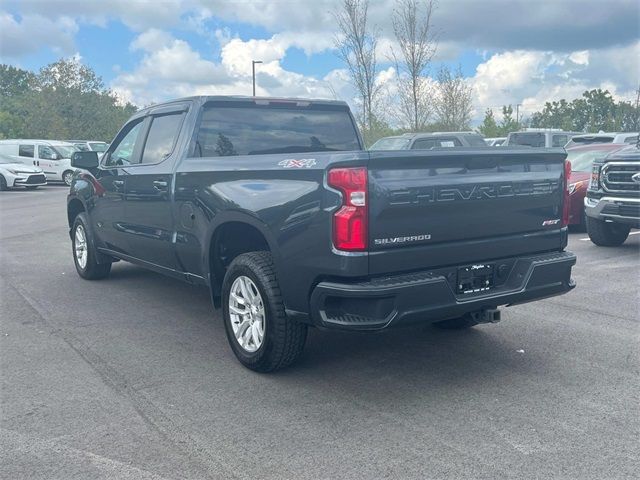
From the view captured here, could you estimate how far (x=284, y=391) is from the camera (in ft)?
14.4

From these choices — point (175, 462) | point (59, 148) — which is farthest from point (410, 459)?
point (59, 148)

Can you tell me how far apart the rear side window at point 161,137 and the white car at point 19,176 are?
21.3m

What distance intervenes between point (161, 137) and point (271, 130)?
1.03 meters

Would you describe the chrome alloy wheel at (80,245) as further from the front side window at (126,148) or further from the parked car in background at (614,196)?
the parked car in background at (614,196)

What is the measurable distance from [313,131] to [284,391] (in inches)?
106

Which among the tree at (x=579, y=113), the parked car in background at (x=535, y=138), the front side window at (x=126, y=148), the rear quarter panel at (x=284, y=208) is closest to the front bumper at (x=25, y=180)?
the parked car in background at (x=535, y=138)

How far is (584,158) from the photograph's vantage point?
12.6 m

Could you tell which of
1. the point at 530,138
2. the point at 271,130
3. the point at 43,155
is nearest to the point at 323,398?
the point at 271,130

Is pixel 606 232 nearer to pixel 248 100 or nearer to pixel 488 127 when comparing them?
pixel 248 100

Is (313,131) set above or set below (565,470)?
above

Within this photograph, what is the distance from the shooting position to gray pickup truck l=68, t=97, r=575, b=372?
12.9ft

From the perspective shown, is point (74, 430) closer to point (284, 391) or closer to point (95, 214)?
point (284, 391)

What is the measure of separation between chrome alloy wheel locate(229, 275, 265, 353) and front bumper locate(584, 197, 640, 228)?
6280 mm

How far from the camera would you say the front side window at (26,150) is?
1079 inches
